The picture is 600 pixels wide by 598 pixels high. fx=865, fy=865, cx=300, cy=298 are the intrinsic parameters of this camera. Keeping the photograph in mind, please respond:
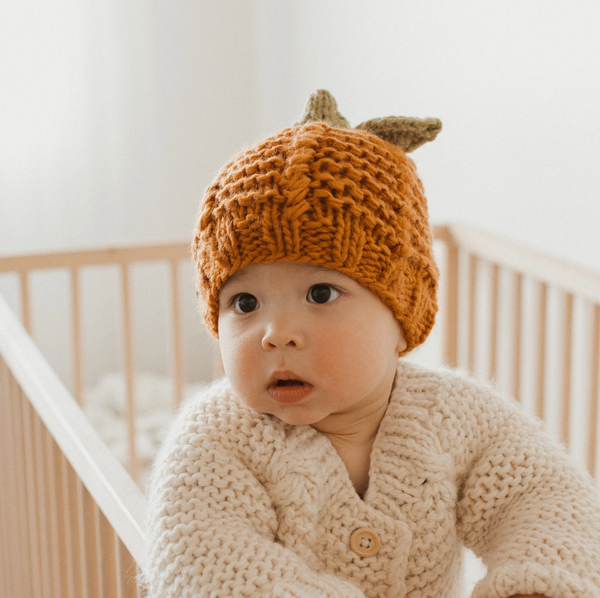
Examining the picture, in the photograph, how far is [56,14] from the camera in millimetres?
2357

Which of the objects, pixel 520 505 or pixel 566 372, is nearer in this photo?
pixel 520 505

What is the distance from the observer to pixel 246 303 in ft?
2.38

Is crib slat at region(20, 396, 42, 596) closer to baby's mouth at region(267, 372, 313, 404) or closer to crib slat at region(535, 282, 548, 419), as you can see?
baby's mouth at region(267, 372, 313, 404)

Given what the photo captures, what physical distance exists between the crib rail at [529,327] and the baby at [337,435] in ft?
2.00

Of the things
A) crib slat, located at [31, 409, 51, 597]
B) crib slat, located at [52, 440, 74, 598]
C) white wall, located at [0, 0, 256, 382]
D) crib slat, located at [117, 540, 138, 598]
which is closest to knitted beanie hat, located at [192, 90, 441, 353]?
crib slat, located at [117, 540, 138, 598]

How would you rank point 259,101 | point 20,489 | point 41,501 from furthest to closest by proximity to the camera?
point 259,101 < point 20,489 < point 41,501

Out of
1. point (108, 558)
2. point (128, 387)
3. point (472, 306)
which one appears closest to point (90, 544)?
point (108, 558)

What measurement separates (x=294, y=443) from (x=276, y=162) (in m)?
0.24

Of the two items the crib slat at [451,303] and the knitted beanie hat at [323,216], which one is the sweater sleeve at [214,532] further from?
the crib slat at [451,303]

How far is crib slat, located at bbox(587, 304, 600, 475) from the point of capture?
132 centimetres

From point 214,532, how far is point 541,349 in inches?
37.4

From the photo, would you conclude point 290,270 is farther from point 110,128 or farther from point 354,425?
point 110,128

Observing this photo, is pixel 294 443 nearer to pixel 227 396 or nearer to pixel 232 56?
pixel 227 396

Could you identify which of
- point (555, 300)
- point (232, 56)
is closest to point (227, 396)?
point (555, 300)
